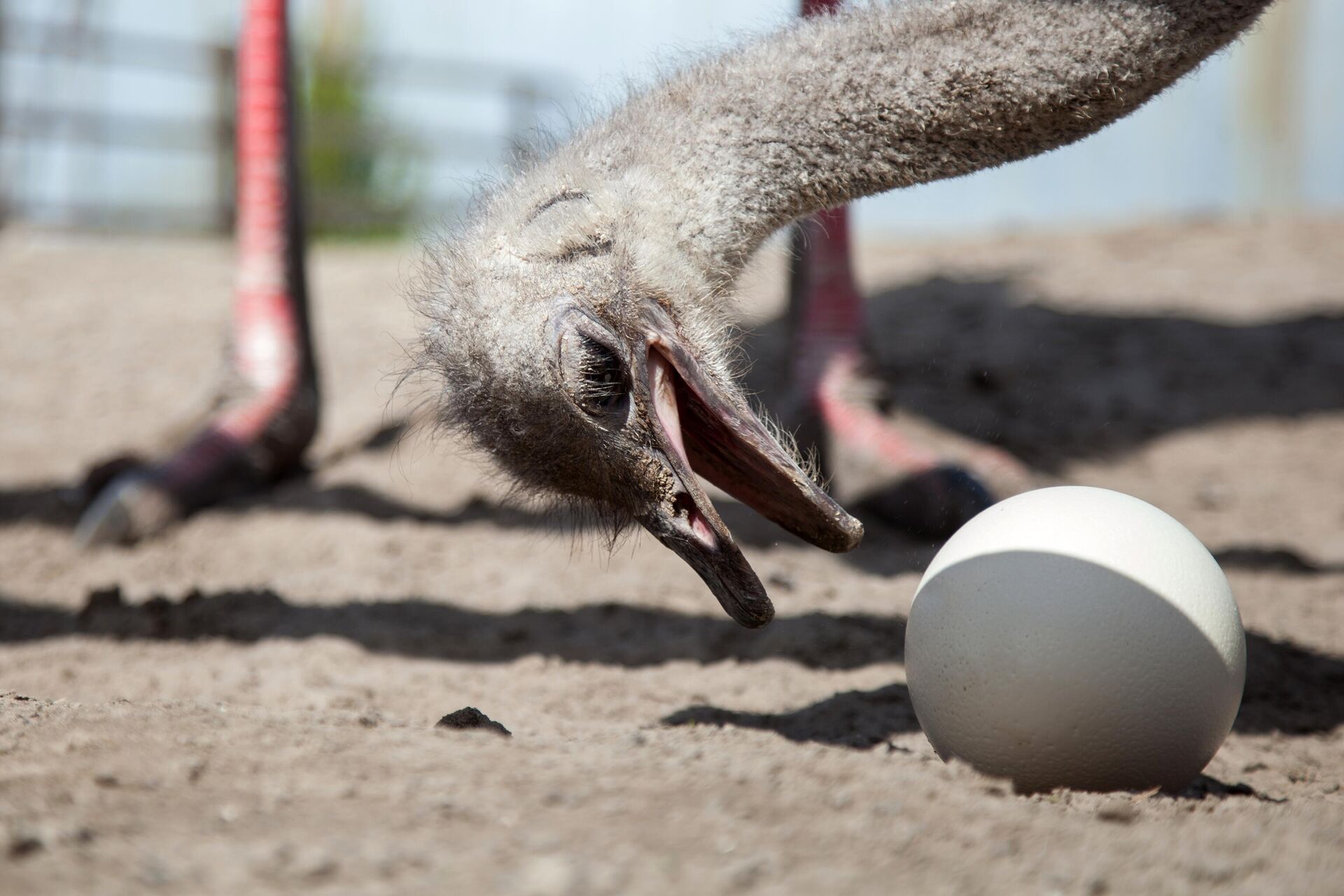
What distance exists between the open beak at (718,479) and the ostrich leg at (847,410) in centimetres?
163

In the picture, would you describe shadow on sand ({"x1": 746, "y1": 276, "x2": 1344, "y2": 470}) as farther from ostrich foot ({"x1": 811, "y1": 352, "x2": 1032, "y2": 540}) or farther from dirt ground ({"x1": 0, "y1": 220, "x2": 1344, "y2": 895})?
ostrich foot ({"x1": 811, "y1": 352, "x2": 1032, "y2": 540})

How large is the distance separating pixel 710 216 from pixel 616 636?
3.98 feet

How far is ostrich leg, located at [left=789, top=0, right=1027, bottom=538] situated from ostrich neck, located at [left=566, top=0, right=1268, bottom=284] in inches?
51.5

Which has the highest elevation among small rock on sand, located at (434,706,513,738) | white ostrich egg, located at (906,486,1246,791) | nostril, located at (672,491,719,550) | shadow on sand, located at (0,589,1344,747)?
nostril, located at (672,491,719,550)

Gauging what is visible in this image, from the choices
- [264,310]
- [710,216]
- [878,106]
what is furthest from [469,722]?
[264,310]

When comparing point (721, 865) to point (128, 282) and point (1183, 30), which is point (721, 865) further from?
point (128, 282)

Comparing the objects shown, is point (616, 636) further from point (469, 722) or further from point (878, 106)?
point (878, 106)

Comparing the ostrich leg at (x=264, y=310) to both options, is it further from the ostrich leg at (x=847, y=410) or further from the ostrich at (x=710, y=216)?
the ostrich at (x=710, y=216)

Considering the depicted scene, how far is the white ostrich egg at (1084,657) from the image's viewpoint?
83.0 inches

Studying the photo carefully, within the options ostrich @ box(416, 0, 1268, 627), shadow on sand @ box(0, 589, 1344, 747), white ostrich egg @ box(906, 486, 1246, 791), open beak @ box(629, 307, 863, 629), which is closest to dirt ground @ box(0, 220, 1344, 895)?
shadow on sand @ box(0, 589, 1344, 747)

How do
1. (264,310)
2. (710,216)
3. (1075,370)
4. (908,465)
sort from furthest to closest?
1. (1075,370)
2. (264,310)
3. (908,465)
4. (710,216)

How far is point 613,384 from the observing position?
2176mm

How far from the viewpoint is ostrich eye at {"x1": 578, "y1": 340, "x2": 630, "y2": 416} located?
2.15m

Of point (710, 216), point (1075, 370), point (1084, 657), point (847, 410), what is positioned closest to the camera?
point (1084, 657)
